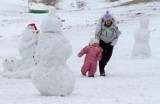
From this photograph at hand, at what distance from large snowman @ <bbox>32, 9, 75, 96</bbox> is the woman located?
3.90 metres

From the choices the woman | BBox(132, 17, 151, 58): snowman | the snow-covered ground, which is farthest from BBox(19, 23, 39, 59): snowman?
BBox(132, 17, 151, 58): snowman

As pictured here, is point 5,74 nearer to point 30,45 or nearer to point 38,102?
point 30,45

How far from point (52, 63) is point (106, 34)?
414cm

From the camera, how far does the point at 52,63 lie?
8.68m

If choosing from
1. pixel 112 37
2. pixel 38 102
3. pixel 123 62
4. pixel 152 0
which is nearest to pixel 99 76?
pixel 112 37

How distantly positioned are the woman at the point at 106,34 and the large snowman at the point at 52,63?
3.90 m

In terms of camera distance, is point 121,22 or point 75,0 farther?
point 75,0

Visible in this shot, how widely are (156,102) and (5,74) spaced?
5.77 m

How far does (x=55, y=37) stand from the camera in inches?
344

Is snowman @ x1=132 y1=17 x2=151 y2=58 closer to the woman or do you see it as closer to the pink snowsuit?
the woman

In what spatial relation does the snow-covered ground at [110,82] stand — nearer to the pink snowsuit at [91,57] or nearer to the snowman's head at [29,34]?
the pink snowsuit at [91,57]

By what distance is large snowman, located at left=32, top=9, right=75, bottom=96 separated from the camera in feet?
28.3

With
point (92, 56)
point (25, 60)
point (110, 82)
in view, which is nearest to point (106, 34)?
point (92, 56)

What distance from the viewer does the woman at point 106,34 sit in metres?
12.6
